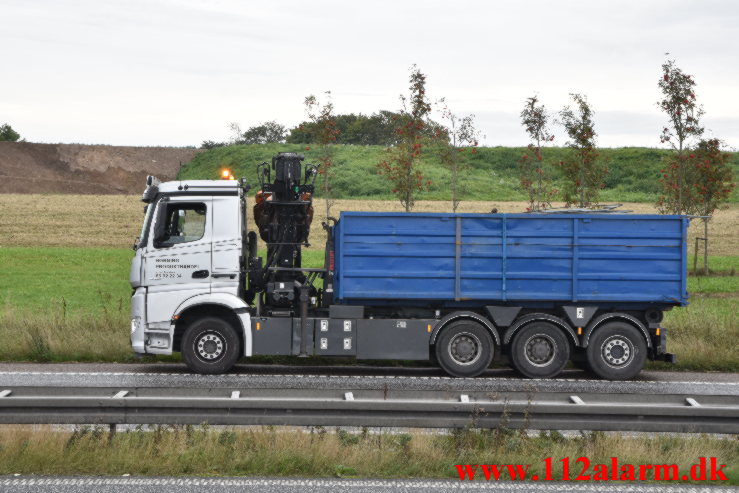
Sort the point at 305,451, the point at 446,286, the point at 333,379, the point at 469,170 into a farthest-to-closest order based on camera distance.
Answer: the point at 469,170 < the point at 446,286 < the point at 333,379 < the point at 305,451

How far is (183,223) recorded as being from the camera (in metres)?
14.0

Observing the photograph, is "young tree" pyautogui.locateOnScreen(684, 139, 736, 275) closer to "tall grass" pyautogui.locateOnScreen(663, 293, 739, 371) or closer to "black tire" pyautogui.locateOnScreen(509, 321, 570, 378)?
"tall grass" pyautogui.locateOnScreen(663, 293, 739, 371)

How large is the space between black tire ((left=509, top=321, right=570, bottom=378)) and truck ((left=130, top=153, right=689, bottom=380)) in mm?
14

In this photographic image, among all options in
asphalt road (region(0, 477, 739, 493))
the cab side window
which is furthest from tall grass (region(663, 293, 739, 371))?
asphalt road (region(0, 477, 739, 493))

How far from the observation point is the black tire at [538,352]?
45.6ft

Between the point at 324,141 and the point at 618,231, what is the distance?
1840cm

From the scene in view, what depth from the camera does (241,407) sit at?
8008 millimetres

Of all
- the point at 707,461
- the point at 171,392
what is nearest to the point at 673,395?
the point at 707,461

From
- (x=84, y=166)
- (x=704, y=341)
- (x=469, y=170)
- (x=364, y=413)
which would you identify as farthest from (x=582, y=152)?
(x=84, y=166)

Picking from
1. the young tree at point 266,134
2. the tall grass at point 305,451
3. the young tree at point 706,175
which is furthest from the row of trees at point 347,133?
the tall grass at point 305,451

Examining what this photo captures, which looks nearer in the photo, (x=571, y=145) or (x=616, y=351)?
(x=616, y=351)

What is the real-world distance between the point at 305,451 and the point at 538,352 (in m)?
6.62

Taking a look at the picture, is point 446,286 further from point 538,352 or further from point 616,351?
point 616,351

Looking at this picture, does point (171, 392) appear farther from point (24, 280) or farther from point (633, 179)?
point (633, 179)
